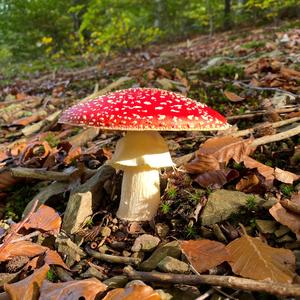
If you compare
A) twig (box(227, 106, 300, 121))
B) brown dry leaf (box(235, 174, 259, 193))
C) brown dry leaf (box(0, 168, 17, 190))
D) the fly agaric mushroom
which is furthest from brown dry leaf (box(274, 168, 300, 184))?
brown dry leaf (box(0, 168, 17, 190))

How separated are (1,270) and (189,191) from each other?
1.31m

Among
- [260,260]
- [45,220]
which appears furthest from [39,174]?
[260,260]

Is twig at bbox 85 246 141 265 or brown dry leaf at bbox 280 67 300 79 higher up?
brown dry leaf at bbox 280 67 300 79

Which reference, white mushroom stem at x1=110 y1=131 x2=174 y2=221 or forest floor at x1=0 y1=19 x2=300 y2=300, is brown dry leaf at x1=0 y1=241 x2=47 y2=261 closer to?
forest floor at x1=0 y1=19 x2=300 y2=300

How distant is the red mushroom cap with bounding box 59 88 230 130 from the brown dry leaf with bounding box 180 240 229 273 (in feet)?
2.13

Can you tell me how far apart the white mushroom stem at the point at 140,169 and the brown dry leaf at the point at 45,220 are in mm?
442

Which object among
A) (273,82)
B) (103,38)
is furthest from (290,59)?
(103,38)

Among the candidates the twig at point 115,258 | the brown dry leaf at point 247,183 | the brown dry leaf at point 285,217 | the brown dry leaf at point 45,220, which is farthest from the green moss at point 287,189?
the brown dry leaf at point 45,220

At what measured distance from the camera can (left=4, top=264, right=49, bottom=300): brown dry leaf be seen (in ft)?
6.57

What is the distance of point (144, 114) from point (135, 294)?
954 millimetres

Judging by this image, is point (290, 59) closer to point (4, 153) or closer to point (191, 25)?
point (4, 153)

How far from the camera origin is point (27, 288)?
2.04m

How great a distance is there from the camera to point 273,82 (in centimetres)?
435

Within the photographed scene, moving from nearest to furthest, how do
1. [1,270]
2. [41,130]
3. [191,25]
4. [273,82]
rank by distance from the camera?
[1,270], [273,82], [41,130], [191,25]
